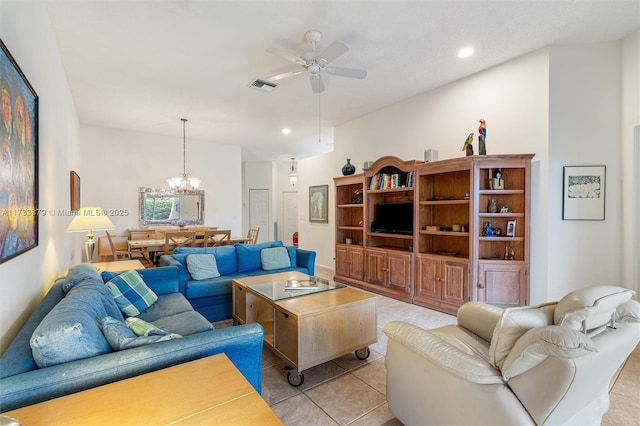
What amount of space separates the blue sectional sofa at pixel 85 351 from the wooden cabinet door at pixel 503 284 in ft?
9.56

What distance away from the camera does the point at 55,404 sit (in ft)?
3.27

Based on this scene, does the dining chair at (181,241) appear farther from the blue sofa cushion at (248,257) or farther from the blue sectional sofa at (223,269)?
the blue sofa cushion at (248,257)

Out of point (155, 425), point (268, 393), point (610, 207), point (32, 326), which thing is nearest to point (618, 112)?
point (610, 207)

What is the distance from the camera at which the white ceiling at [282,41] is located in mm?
2576

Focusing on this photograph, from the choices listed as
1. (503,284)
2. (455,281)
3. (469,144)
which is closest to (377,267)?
(455,281)

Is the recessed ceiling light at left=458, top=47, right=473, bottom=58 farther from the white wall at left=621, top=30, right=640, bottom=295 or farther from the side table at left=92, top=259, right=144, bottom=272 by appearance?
the side table at left=92, top=259, right=144, bottom=272

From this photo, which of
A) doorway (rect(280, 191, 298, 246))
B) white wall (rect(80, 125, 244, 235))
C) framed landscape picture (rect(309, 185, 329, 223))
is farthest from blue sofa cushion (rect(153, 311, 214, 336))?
doorway (rect(280, 191, 298, 246))

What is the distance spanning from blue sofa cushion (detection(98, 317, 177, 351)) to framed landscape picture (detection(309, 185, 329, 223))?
5.20 metres

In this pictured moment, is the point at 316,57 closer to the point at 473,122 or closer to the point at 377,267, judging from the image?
the point at 473,122

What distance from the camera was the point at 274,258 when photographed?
14.0 feet

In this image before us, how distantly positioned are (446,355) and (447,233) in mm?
2596

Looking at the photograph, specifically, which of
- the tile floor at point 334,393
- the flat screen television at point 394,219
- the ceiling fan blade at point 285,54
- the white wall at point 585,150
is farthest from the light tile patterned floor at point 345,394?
the ceiling fan blade at point 285,54

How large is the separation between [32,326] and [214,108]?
168 inches

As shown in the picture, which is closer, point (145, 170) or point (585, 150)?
point (585, 150)
